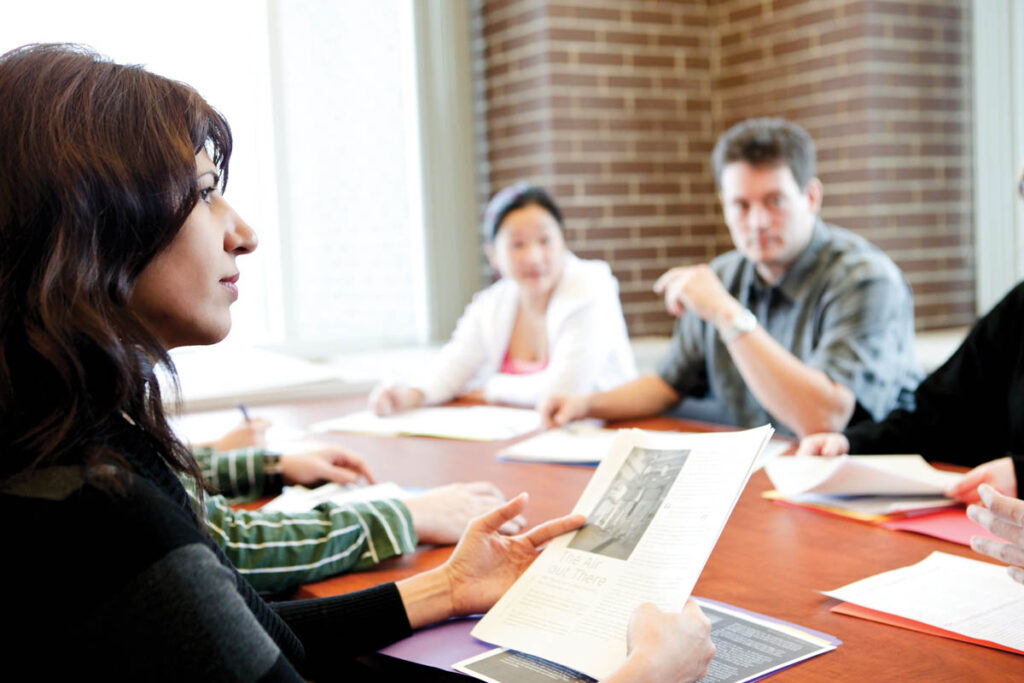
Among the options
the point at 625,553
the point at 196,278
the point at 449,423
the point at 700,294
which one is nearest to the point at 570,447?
the point at 449,423

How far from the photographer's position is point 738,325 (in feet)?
7.29

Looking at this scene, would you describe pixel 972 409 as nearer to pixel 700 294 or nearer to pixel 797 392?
pixel 797 392

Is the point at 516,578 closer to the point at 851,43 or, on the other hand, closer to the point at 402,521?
the point at 402,521

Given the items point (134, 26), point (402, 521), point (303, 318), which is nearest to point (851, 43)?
point (303, 318)

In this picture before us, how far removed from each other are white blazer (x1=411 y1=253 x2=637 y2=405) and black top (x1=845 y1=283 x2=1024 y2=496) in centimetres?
102

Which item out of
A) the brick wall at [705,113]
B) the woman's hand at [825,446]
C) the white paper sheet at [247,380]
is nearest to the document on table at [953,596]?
the woman's hand at [825,446]

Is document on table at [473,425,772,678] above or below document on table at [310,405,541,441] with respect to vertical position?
above

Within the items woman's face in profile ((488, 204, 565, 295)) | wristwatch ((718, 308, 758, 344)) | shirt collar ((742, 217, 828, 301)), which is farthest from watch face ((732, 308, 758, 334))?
woman's face in profile ((488, 204, 565, 295))

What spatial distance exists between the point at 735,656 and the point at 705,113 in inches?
131

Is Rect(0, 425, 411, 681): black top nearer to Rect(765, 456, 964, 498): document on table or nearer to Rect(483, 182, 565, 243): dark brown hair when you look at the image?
Rect(765, 456, 964, 498): document on table

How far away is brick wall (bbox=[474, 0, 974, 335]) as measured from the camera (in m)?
3.52

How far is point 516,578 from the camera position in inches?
45.9

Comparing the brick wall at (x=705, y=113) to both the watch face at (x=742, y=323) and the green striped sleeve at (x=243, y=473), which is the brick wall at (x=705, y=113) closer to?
the watch face at (x=742, y=323)

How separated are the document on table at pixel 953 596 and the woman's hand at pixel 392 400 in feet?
4.87
